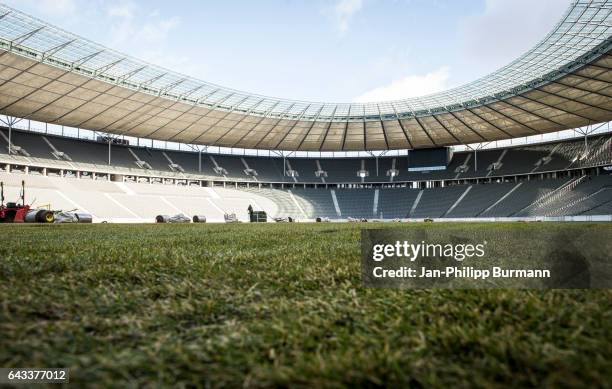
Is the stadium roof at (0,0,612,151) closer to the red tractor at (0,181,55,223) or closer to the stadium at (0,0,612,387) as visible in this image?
the stadium at (0,0,612,387)

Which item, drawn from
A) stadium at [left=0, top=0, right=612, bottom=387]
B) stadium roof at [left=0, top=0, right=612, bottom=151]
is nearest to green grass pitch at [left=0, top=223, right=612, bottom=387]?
stadium at [left=0, top=0, right=612, bottom=387]

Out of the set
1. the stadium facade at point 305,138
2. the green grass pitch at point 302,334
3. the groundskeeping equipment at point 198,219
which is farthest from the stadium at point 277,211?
the stadium facade at point 305,138

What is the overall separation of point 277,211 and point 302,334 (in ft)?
184

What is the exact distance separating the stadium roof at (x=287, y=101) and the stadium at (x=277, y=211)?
0.78 ft

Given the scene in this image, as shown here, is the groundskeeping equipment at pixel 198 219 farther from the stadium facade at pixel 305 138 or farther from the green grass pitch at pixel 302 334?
the green grass pitch at pixel 302 334

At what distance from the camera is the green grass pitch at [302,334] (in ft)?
3.14

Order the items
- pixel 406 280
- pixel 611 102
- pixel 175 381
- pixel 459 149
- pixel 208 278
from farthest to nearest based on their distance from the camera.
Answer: pixel 459 149 < pixel 611 102 < pixel 208 278 < pixel 406 280 < pixel 175 381

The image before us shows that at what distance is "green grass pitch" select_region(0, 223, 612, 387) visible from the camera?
3.14ft

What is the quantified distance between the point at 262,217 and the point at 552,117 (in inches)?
1498

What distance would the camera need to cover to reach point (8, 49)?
29.0 meters

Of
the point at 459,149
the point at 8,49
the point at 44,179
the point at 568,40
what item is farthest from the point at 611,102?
the point at 44,179

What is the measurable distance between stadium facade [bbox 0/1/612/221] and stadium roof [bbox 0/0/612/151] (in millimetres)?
152

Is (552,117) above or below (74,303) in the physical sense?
above

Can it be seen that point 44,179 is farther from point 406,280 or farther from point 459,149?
point 459,149
